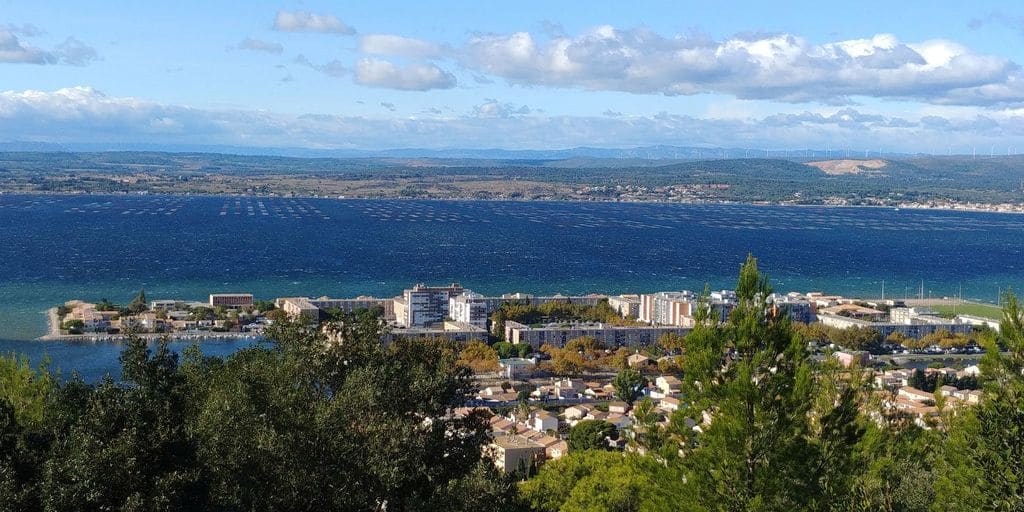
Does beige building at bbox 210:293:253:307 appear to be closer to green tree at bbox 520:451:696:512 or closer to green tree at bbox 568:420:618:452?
green tree at bbox 568:420:618:452

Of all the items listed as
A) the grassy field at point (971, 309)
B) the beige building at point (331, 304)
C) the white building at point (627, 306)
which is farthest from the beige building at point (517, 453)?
the grassy field at point (971, 309)

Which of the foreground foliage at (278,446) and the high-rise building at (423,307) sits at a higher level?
the foreground foliage at (278,446)

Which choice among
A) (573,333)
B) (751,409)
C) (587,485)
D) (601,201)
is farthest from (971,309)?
(601,201)

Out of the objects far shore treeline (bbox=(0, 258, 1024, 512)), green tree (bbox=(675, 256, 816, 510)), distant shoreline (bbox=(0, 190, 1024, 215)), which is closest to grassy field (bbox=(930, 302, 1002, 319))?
far shore treeline (bbox=(0, 258, 1024, 512))

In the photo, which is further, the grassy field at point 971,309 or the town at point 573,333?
the grassy field at point 971,309

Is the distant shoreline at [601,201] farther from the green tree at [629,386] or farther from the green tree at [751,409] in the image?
the green tree at [751,409]

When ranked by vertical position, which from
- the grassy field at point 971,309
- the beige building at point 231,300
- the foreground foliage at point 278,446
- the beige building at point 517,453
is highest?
the foreground foliage at point 278,446
